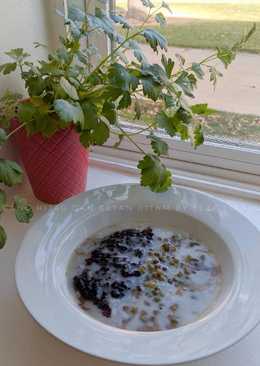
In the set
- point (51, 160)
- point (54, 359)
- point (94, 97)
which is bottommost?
point (54, 359)

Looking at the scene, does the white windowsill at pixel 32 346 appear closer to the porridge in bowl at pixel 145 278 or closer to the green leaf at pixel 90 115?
the porridge in bowl at pixel 145 278

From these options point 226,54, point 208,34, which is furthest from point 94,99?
point 208,34

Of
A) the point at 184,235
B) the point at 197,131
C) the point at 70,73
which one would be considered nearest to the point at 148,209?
the point at 184,235

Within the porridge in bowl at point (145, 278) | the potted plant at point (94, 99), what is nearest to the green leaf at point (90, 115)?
the potted plant at point (94, 99)

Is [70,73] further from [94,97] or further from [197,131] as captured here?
[197,131]

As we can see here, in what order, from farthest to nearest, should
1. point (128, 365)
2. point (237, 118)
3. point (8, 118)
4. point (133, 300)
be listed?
point (237, 118) → point (8, 118) → point (133, 300) → point (128, 365)

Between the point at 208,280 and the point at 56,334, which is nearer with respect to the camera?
the point at 56,334

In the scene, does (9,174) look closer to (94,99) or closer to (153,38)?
(94,99)

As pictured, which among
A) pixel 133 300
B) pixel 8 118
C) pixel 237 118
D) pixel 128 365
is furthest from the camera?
pixel 237 118
